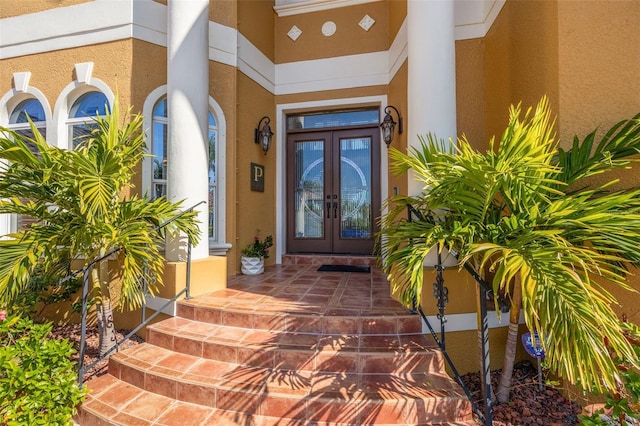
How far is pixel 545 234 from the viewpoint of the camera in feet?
5.72

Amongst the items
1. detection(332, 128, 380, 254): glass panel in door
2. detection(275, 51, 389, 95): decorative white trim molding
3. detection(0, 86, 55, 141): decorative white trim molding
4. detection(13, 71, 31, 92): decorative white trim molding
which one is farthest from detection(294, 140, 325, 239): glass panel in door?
detection(13, 71, 31, 92): decorative white trim molding

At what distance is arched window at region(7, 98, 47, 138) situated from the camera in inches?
180

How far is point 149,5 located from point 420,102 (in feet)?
12.9

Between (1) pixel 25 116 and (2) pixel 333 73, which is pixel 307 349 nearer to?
(2) pixel 333 73

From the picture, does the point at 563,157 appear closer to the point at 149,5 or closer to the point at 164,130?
the point at 164,130

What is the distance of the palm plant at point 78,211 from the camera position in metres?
2.57

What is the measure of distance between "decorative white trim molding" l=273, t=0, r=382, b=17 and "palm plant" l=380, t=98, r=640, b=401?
4.54 metres

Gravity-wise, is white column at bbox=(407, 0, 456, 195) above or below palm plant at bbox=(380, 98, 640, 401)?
above

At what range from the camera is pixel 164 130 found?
173 inches

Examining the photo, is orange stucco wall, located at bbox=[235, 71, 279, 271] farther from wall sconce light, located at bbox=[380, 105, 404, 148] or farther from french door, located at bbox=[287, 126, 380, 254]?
wall sconce light, located at bbox=[380, 105, 404, 148]

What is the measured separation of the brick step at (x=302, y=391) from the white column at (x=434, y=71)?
1756mm

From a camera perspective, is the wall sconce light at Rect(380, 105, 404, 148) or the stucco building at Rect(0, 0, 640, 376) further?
the wall sconce light at Rect(380, 105, 404, 148)

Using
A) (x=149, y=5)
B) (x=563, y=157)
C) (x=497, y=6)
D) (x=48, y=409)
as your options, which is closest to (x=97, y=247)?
(x=48, y=409)

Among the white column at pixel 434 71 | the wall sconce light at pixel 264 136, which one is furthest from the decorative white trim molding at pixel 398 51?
the wall sconce light at pixel 264 136
